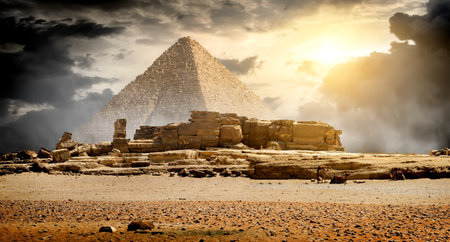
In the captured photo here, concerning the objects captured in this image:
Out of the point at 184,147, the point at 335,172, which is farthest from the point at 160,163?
the point at 335,172

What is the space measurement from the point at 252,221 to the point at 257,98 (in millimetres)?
103388

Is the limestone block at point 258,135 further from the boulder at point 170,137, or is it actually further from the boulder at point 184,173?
the boulder at point 184,173

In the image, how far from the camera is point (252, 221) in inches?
207

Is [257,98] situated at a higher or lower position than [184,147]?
higher

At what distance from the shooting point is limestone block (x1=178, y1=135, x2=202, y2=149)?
1950cm

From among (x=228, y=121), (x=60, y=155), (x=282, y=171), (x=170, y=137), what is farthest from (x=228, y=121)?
(x=282, y=171)

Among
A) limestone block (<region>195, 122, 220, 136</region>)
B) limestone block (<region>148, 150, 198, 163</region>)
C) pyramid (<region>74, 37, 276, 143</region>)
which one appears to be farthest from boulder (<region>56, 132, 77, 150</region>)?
pyramid (<region>74, 37, 276, 143</region>)

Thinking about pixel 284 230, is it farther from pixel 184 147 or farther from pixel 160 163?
pixel 184 147

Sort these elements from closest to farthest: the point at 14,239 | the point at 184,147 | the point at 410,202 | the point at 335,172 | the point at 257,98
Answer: the point at 14,239 → the point at 410,202 → the point at 335,172 → the point at 184,147 → the point at 257,98

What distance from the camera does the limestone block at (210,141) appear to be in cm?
1946

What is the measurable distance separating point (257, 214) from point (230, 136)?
13963 millimetres

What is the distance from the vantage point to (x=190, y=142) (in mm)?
19547

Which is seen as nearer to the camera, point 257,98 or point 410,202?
point 410,202

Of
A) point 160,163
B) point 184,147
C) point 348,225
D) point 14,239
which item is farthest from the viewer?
point 184,147
